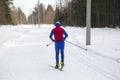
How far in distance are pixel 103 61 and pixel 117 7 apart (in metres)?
41.2

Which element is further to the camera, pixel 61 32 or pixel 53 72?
pixel 61 32

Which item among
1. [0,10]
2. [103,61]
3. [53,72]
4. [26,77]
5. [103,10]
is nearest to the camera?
[26,77]

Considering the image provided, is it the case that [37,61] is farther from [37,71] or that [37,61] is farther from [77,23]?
[77,23]

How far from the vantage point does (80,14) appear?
6894cm

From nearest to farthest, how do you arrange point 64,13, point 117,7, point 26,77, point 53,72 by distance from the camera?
point 26,77 → point 53,72 → point 117,7 → point 64,13

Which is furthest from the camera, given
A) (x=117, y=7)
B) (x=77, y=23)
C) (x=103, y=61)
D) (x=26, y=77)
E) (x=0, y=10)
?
(x=77, y=23)

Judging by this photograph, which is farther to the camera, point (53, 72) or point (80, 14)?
point (80, 14)

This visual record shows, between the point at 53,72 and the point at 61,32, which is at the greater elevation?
the point at 61,32

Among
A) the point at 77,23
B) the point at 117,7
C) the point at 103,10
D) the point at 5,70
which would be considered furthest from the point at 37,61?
the point at 77,23

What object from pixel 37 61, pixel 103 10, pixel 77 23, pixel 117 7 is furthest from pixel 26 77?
pixel 77 23

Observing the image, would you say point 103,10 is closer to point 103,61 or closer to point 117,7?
point 117,7

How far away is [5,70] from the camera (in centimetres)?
1192

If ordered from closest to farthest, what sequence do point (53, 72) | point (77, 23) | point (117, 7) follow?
point (53, 72) → point (117, 7) → point (77, 23)

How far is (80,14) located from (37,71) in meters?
57.9
